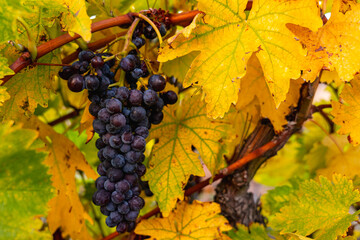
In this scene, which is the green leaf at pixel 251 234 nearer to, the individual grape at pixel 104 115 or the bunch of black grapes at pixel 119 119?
the bunch of black grapes at pixel 119 119

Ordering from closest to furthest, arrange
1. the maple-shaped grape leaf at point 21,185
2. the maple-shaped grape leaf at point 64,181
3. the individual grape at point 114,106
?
the maple-shaped grape leaf at point 21,185
the individual grape at point 114,106
the maple-shaped grape leaf at point 64,181

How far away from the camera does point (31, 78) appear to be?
0.74m

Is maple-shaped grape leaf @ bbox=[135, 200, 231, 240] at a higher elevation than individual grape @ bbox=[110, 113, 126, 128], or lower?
lower

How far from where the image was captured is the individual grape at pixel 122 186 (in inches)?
26.2

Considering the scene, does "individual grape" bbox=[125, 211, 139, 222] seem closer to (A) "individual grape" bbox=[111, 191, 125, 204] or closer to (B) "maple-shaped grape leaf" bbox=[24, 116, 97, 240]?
(A) "individual grape" bbox=[111, 191, 125, 204]

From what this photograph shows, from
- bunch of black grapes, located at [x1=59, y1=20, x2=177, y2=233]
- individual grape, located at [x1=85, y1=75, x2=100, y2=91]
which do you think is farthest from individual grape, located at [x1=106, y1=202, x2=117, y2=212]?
individual grape, located at [x1=85, y1=75, x2=100, y2=91]

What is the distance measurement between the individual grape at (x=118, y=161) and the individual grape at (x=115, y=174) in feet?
0.04

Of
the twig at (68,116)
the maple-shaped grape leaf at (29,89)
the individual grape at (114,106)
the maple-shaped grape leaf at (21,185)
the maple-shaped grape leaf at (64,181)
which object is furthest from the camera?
the twig at (68,116)

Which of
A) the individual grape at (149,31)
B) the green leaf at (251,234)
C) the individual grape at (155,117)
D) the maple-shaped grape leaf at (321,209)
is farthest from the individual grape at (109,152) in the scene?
the green leaf at (251,234)

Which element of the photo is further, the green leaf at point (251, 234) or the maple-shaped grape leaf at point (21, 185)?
the green leaf at point (251, 234)

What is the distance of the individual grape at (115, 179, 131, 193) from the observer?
0.67 m

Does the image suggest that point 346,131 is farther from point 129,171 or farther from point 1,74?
point 1,74

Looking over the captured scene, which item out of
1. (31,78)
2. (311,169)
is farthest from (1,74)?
(311,169)

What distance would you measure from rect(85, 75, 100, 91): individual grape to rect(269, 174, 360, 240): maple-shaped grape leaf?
19.4 inches
